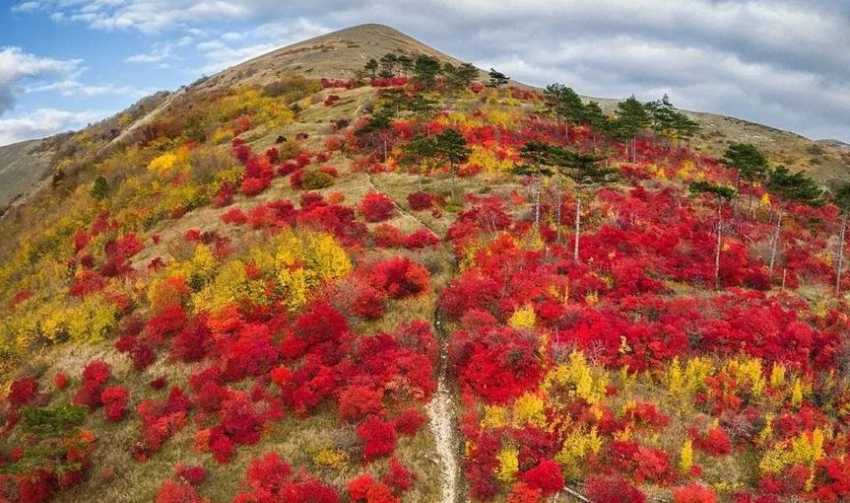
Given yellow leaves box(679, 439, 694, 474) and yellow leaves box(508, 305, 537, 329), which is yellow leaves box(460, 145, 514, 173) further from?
yellow leaves box(679, 439, 694, 474)

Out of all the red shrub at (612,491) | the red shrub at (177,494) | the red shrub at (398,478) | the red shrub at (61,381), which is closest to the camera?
the red shrub at (612,491)

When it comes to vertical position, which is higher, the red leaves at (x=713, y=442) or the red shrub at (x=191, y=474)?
the red leaves at (x=713, y=442)


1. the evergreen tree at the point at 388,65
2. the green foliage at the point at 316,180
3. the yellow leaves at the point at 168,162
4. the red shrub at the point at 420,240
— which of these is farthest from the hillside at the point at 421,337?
the evergreen tree at the point at 388,65

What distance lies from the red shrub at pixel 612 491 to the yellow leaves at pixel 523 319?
8239 millimetres

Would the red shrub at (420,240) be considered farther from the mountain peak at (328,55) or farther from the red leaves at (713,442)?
the mountain peak at (328,55)

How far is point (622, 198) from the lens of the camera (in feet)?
132

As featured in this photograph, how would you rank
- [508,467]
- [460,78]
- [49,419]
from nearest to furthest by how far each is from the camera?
[508,467] < [49,419] < [460,78]

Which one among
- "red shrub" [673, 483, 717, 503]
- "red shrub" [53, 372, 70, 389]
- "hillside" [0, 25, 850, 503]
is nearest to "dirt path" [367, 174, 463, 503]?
"hillside" [0, 25, 850, 503]

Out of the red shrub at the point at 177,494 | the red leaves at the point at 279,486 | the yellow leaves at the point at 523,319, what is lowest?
the red shrub at the point at 177,494

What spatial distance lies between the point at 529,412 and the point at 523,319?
581cm

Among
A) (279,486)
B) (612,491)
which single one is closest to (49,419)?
(279,486)

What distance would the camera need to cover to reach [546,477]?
16.6 meters

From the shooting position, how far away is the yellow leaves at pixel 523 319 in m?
24.0

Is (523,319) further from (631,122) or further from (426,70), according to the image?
(426,70)
